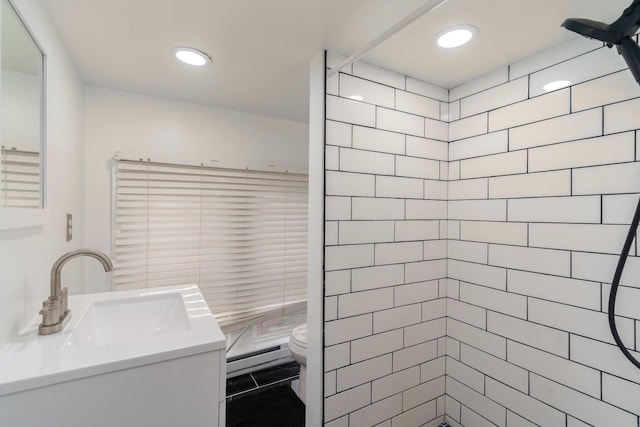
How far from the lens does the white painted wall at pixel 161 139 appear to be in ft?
5.48

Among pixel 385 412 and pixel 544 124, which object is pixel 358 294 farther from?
pixel 544 124

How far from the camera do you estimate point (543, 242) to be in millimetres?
1143

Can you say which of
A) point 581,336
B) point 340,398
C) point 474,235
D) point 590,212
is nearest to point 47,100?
point 340,398

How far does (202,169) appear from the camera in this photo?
1.95m

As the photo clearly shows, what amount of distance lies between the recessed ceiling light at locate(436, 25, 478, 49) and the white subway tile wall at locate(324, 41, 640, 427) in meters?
0.28

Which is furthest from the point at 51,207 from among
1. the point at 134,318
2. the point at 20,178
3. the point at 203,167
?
the point at 203,167

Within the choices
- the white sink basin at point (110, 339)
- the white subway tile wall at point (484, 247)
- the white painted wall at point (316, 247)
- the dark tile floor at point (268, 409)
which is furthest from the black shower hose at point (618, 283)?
the dark tile floor at point (268, 409)

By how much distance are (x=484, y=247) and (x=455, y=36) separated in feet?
2.93

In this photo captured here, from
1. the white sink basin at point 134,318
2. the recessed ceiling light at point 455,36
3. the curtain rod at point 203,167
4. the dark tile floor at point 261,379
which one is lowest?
the dark tile floor at point 261,379

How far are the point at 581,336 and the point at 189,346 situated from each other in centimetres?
132

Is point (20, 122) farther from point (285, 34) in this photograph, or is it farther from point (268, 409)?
point (268, 409)

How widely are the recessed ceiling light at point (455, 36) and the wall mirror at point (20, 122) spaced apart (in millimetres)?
1316

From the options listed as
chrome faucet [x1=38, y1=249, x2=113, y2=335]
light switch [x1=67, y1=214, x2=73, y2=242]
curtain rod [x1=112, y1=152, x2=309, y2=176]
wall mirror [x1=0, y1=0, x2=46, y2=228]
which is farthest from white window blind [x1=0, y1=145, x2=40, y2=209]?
curtain rod [x1=112, y1=152, x2=309, y2=176]

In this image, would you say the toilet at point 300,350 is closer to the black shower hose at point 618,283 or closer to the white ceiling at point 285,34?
the black shower hose at point 618,283
